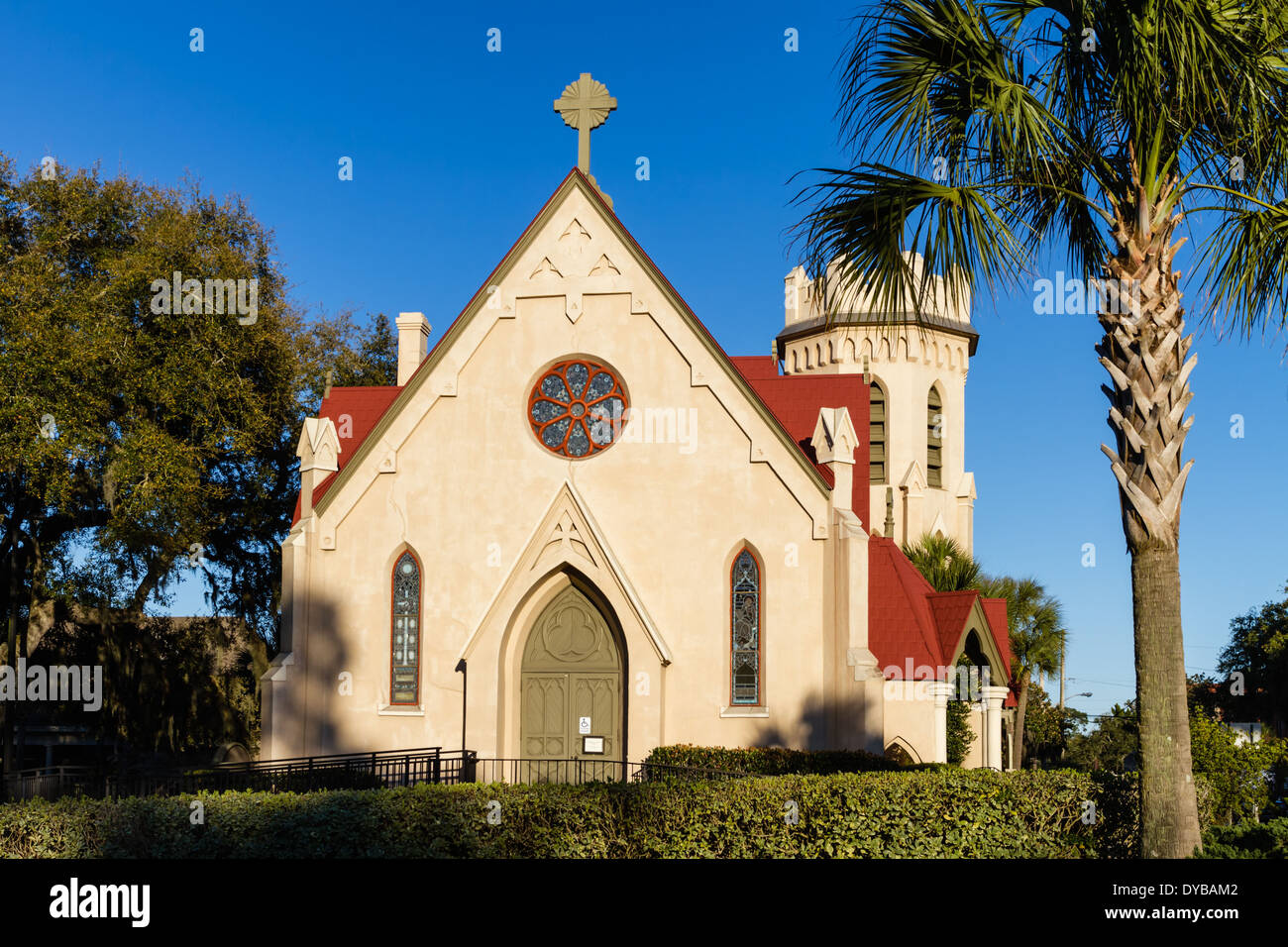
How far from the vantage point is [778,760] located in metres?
18.9

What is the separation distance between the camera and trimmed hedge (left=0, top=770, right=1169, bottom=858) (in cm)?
1295

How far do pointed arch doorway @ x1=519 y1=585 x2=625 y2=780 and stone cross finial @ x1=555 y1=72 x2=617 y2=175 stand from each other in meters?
8.54

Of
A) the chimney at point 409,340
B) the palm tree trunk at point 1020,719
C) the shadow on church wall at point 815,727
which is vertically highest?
the chimney at point 409,340

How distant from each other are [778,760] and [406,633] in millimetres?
7324

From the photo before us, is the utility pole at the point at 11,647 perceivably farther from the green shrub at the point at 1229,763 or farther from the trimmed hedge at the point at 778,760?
the green shrub at the point at 1229,763

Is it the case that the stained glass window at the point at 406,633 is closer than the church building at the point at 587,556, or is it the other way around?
the church building at the point at 587,556

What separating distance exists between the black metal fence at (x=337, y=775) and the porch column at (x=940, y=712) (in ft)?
19.5

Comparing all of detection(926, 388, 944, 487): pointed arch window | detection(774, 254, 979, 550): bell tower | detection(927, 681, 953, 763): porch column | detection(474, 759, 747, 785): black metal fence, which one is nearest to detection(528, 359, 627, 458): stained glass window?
detection(474, 759, 747, 785): black metal fence

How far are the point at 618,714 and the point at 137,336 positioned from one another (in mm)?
15833

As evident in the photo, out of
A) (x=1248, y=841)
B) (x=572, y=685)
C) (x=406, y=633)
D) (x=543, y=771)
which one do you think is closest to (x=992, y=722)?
(x=572, y=685)

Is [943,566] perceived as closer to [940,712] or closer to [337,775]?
[940,712]

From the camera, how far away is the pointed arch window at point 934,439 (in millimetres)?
46719

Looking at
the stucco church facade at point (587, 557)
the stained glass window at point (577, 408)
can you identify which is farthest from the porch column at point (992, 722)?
the stained glass window at point (577, 408)
